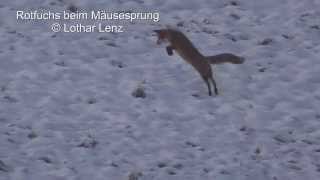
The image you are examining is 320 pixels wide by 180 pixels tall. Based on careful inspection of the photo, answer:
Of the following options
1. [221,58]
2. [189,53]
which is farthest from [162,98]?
[221,58]

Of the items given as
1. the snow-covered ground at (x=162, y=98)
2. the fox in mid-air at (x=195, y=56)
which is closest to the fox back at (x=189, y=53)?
the fox in mid-air at (x=195, y=56)

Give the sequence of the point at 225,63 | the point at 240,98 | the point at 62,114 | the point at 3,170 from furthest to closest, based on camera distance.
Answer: the point at 225,63
the point at 240,98
the point at 62,114
the point at 3,170

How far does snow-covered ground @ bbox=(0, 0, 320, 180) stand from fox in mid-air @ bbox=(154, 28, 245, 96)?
6.9 inches

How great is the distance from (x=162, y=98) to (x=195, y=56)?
58 cm

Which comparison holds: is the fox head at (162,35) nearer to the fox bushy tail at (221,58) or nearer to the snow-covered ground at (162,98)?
the snow-covered ground at (162,98)

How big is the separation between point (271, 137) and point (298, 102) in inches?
29.3

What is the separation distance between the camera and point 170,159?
6133mm

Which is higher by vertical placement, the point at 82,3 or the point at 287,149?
the point at 82,3

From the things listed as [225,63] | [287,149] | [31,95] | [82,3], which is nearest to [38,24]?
[82,3]

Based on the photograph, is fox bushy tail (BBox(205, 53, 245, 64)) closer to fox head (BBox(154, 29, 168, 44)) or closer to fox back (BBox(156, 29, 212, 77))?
fox back (BBox(156, 29, 212, 77))

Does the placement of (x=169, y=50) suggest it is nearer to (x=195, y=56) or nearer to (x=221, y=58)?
(x=195, y=56)

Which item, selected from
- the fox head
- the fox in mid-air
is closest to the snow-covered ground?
the fox in mid-air

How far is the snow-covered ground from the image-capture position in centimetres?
607

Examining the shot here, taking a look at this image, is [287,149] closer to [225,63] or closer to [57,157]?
[225,63]
